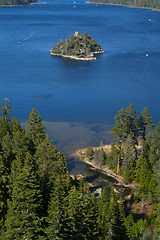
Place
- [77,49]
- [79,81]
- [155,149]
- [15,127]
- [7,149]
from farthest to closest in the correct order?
[77,49], [79,81], [155,149], [15,127], [7,149]

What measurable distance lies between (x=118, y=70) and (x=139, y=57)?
23890mm

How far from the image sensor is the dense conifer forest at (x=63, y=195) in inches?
1046

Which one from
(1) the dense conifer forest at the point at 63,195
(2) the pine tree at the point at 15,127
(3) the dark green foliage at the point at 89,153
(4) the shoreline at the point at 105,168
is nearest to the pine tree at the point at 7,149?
(1) the dense conifer forest at the point at 63,195

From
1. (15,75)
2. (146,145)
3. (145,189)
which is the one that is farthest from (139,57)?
(145,189)

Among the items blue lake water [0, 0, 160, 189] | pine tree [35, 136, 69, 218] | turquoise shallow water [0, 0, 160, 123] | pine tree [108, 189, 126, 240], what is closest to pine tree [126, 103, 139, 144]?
blue lake water [0, 0, 160, 189]

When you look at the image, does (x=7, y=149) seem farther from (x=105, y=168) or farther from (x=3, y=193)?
(x=105, y=168)

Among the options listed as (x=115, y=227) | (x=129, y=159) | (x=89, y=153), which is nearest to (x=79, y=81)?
(x=89, y=153)

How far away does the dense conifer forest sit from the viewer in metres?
26.6

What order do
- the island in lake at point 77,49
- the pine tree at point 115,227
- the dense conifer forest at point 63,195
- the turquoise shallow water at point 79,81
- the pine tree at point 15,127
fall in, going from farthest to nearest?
the island in lake at point 77,49 → the turquoise shallow water at point 79,81 → the pine tree at point 15,127 → the pine tree at point 115,227 → the dense conifer forest at point 63,195

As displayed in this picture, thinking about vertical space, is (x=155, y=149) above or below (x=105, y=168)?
above

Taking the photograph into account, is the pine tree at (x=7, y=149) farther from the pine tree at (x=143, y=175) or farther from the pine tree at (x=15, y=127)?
the pine tree at (x=143, y=175)

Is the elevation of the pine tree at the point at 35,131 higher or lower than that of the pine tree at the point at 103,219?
higher

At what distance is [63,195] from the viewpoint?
31.9 meters

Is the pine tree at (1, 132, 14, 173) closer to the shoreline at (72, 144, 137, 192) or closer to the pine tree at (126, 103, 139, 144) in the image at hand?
the shoreline at (72, 144, 137, 192)
